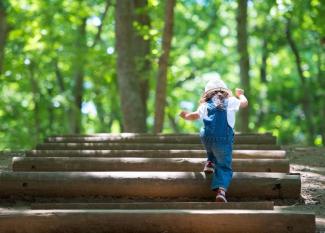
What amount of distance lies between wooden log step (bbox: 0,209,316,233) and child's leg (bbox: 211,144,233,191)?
0.72m

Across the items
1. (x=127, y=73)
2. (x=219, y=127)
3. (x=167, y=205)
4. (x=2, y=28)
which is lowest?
(x=167, y=205)

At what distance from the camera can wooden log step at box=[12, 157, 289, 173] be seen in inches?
253

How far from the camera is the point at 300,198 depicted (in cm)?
579

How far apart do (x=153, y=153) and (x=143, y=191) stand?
4.41 ft

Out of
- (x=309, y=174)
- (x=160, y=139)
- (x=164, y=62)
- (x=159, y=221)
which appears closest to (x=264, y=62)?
(x=164, y=62)

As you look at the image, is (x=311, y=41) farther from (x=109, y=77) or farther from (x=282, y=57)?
(x=109, y=77)

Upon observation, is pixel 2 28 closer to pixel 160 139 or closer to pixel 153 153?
pixel 160 139

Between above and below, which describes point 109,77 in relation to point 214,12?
below

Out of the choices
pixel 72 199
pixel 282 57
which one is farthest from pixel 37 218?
pixel 282 57

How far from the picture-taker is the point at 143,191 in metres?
5.76

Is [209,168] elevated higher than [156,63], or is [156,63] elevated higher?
[156,63]

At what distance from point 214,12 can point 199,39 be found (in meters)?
1.51

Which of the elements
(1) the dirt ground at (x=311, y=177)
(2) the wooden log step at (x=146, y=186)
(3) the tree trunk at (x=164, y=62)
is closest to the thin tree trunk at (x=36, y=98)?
(3) the tree trunk at (x=164, y=62)

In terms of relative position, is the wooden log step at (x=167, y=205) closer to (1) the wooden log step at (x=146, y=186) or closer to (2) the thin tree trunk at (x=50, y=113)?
(1) the wooden log step at (x=146, y=186)
